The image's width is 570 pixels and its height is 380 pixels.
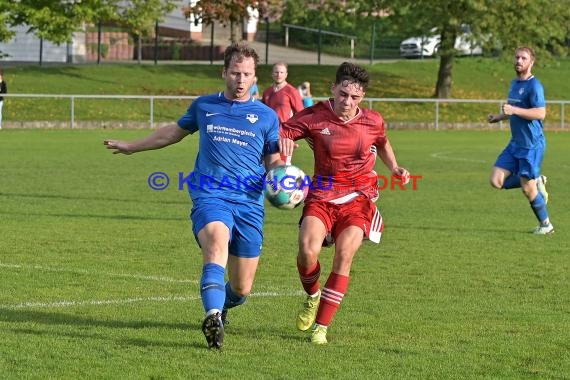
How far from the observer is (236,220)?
802 cm

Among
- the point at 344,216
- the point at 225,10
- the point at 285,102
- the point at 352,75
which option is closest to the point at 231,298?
the point at 344,216

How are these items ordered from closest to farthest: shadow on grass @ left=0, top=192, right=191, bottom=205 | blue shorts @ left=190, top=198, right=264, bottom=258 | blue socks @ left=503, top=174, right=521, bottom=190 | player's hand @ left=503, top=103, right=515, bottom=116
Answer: blue shorts @ left=190, top=198, right=264, bottom=258 < player's hand @ left=503, top=103, right=515, bottom=116 < blue socks @ left=503, top=174, right=521, bottom=190 < shadow on grass @ left=0, top=192, right=191, bottom=205

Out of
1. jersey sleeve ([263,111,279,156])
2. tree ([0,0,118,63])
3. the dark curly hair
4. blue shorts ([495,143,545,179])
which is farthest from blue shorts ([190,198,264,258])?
tree ([0,0,118,63])

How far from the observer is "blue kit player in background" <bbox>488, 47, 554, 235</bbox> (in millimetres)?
14523

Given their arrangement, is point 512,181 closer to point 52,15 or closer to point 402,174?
point 402,174

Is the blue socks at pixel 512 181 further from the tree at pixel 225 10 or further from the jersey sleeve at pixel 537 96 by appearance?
the tree at pixel 225 10

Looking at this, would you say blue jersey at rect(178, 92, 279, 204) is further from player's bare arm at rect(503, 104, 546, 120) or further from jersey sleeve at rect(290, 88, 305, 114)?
jersey sleeve at rect(290, 88, 305, 114)

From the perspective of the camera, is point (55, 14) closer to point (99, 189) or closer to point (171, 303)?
point (99, 189)

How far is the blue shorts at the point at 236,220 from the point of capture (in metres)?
7.87

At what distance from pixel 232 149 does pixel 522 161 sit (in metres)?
7.60

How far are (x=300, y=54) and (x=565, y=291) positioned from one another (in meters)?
48.7

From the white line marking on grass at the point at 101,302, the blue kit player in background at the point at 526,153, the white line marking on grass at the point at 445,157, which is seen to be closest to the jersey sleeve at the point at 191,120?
the white line marking on grass at the point at 101,302

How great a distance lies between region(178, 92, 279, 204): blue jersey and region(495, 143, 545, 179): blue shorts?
23.9 feet

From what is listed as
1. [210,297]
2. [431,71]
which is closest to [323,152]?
[210,297]
